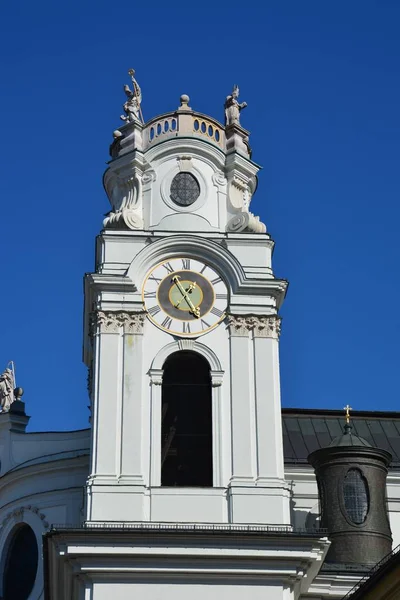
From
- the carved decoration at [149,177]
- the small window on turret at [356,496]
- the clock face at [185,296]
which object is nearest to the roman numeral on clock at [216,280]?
the clock face at [185,296]

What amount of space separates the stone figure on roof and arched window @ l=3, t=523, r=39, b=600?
477 centimetres

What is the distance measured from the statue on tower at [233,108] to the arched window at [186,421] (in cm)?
686

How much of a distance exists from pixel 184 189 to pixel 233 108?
10.4 ft

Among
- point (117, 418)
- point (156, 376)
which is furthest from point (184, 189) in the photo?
point (117, 418)

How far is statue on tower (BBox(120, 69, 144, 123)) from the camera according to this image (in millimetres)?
34781

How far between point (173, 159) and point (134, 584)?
10859 mm

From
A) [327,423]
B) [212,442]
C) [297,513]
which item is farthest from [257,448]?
[327,423]

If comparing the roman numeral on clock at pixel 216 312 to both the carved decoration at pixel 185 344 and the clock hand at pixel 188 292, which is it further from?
the carved decoration at pixel 185 344

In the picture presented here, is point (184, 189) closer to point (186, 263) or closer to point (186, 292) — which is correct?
point (186, 263)

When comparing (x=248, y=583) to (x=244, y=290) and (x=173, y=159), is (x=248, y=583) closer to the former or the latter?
(x=244, y=290)

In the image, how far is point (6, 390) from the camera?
4091 centimetres

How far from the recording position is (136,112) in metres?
34.8

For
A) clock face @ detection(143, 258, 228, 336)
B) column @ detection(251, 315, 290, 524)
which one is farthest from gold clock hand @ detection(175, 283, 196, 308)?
column @ detection(251, 315, 290, 524)

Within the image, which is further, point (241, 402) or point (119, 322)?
point (119, 322)
